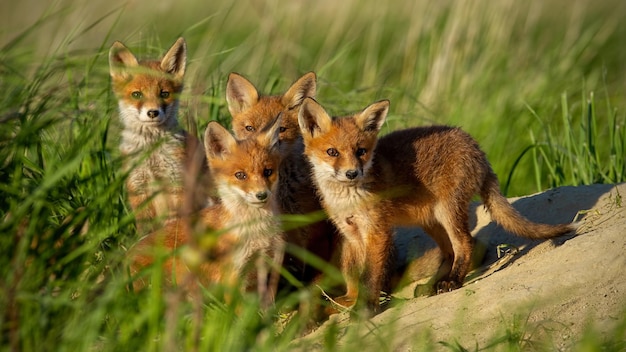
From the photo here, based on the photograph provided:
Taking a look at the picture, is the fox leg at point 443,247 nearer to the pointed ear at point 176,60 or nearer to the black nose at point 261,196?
the black nose at point 261,196

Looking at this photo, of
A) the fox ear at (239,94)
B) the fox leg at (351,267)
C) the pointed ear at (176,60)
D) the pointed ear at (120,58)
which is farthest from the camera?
the fox ear at (239,94)

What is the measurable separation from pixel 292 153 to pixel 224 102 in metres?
0.87

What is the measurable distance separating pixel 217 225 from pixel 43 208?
1223mm

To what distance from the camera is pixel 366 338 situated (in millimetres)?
Result: 4004

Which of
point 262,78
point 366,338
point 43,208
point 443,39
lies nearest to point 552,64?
point 443,39

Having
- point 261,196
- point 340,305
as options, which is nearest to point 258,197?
point 261,196

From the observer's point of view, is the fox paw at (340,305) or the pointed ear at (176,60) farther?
the pointed ear at (176,60)

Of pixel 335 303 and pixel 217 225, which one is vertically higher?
pixel 217 225

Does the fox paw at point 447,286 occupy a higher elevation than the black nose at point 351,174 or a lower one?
lower

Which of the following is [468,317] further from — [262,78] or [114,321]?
[262,78]

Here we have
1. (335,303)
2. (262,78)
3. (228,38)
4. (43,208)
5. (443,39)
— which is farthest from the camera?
(228,38)

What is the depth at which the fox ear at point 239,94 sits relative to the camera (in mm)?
5957

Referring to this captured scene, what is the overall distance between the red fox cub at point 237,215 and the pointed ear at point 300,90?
931 mm

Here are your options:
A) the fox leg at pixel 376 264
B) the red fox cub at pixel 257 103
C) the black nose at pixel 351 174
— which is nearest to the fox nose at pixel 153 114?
the red fox cub at pixel 257 103
